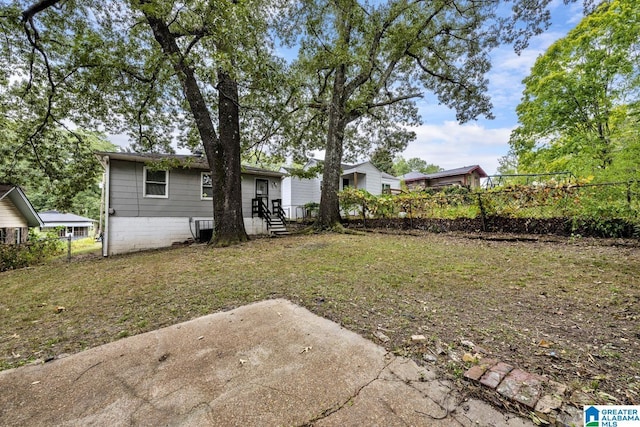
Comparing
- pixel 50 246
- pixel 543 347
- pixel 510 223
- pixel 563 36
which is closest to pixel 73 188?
pixel 50 246

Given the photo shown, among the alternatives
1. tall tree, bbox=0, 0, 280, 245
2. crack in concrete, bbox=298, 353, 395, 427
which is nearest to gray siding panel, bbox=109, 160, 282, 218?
tall tree, bbox=0, 0, 280, 245

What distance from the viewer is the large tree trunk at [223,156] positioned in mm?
7293

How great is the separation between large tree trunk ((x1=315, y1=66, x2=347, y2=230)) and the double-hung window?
18.7 feet

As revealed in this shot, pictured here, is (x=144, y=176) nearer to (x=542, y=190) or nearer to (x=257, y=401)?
(x=257, y=401)

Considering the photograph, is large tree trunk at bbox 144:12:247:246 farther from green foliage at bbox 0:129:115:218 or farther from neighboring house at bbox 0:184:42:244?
neighboring house at bbox 0:184:42:244

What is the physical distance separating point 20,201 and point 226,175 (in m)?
9.28

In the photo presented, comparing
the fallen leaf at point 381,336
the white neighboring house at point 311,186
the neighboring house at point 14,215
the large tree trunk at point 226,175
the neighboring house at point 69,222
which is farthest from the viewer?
the neighboring house at point 69,222

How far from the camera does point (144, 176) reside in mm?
9000

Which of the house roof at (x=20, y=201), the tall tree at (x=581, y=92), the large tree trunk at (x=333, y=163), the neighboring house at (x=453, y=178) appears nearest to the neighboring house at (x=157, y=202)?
the large tree trunk at (x=333, y=163)

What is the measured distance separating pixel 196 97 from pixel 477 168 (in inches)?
968

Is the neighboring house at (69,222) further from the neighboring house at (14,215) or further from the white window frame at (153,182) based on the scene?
the white window frame at (153,182)

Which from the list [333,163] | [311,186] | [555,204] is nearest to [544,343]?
[555,204]

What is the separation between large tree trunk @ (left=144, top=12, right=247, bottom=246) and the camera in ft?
A: 23.9

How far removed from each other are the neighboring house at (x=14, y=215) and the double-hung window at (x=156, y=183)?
4.75 metres
